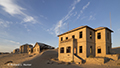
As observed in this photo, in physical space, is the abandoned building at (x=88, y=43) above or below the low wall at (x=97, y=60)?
above

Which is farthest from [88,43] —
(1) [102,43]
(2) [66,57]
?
(2) [66,57]

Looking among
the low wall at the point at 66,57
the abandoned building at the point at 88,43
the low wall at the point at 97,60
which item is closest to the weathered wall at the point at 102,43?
the abandoned building at the point at 88,43

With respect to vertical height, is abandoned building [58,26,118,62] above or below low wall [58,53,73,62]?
above

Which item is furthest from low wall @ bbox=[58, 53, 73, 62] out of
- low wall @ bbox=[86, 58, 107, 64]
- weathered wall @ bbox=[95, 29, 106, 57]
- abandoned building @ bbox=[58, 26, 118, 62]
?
weathered wall @ bbox=[95, 29, 106, 57]

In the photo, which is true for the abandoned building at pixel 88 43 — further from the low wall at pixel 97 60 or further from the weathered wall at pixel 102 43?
the low wall at pixel 97 60

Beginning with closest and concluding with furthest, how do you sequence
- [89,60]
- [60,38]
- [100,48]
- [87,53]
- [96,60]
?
[96,60] → [89,60] → [87,53] → [100,48] → [60,38]

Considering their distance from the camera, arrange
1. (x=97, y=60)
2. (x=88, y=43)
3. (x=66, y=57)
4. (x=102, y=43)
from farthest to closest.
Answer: (x=66, y=57) → (x=102, y=43) → (x=88, y=43) → (x=97, y=60)

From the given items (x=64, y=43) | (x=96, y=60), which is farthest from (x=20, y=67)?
(x=96, y=60)

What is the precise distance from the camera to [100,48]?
2209 cm

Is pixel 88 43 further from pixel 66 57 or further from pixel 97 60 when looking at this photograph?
pixel 66 57

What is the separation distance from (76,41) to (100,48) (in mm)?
6812

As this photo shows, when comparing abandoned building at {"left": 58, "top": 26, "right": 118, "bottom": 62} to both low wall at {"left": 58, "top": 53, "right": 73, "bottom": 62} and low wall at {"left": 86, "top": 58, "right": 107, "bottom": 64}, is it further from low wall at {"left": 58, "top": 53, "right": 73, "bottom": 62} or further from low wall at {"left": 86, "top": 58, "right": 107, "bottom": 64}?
low wall at {"left": 86, "top": 58, "right": 107, "bottom": 64}

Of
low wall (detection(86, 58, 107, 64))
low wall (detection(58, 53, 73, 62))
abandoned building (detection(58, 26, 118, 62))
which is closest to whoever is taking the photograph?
low wall (detection(86, 58, 107, 64))

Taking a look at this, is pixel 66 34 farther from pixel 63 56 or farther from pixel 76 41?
pixel 63 56
